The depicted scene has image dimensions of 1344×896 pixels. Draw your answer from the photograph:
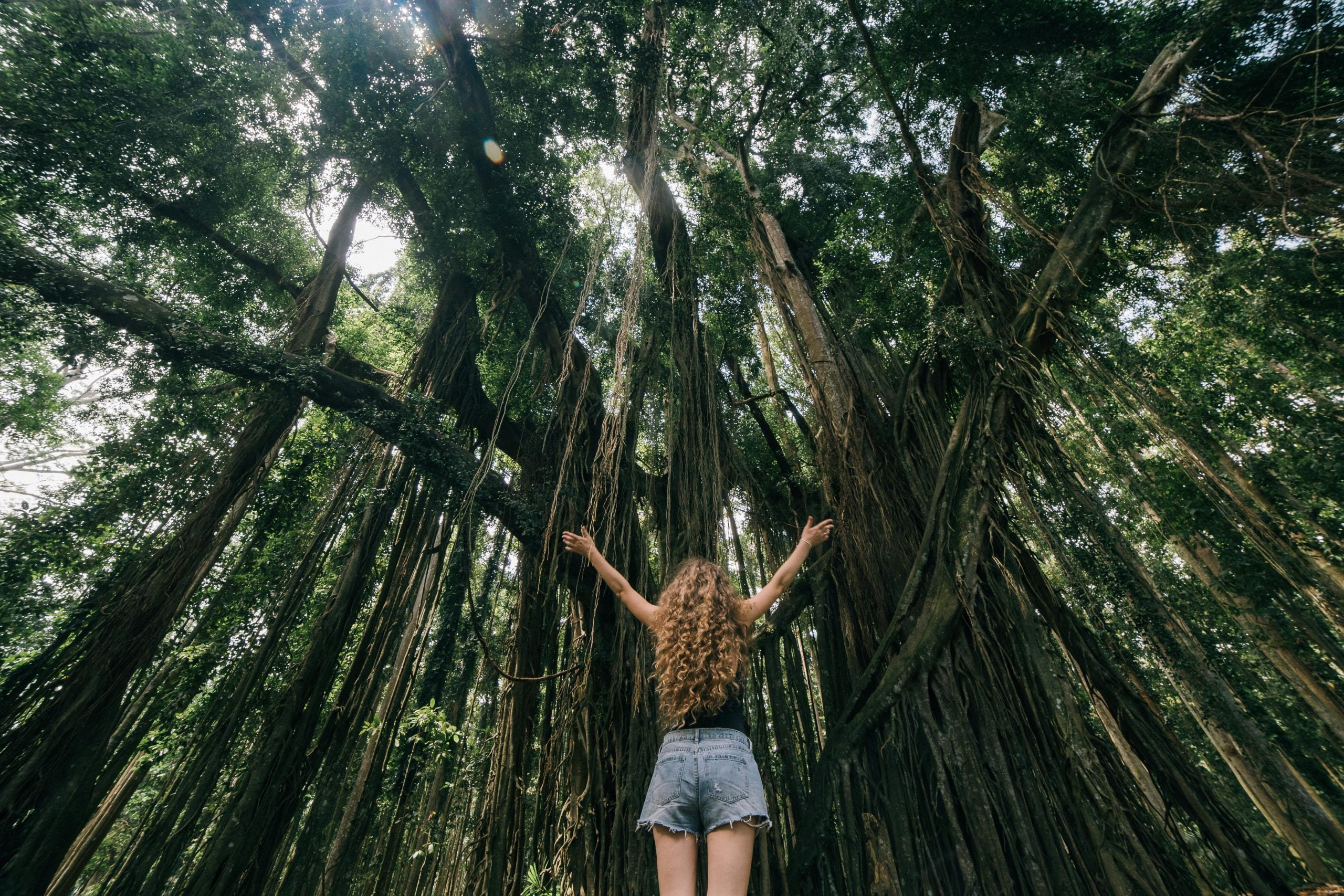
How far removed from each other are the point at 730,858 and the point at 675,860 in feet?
0.44

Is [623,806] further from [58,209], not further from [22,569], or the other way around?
[58,209]

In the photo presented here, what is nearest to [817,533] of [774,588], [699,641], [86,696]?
[774,588]

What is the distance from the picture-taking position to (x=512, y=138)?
155 inches

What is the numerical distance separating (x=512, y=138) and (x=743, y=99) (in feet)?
6.49

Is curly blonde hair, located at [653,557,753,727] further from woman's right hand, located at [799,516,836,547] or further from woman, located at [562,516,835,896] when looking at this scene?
woman's right hand, located at [799,516,836,547]

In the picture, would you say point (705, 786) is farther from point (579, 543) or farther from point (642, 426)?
point (642, 426)

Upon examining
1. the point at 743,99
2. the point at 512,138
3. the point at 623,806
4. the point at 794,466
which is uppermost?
the point at 743,99

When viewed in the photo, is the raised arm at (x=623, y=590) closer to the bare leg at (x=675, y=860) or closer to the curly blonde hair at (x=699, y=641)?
the curly blonde hair at (x=699, y=641)

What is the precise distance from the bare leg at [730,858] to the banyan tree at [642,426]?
79cm

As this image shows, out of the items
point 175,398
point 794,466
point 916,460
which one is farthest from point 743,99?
point 175,398

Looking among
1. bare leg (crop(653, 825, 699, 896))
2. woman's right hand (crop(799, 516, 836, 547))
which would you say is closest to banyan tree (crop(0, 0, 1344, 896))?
woman's right hand (crop(799, 516, 836, 547))

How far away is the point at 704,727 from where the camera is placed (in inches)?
53.7

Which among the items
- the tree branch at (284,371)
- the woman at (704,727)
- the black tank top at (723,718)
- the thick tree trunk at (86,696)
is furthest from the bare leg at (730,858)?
the thick tree trunk at (86,696)

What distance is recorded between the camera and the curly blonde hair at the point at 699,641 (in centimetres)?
139
